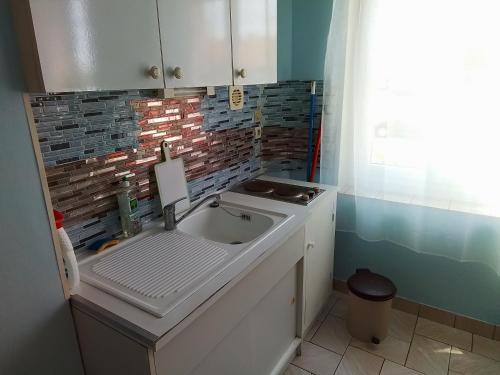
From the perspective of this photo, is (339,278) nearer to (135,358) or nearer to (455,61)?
(455,61)

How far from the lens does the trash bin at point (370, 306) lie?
5.84ft

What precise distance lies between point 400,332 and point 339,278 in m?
0.50

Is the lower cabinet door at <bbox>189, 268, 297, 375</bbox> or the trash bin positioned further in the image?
the trash bin

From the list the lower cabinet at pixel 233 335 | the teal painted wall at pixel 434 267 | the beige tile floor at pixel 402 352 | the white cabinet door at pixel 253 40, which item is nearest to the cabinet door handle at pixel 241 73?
the white cabinet door at pixel 253 40

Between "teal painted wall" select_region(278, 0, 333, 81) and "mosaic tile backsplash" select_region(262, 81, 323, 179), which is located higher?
"teal painted wall" select_region(278, 0, 333, 81)

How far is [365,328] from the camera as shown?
186 cm

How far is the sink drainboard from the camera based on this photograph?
1.05 m

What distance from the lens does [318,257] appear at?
1.89 m

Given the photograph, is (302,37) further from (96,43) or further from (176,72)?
(96,43)

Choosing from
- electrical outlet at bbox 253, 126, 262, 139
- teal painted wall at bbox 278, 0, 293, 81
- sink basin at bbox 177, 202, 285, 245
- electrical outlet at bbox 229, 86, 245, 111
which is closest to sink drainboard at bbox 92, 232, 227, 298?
sink basin at bbox 177, 202, 285, 245

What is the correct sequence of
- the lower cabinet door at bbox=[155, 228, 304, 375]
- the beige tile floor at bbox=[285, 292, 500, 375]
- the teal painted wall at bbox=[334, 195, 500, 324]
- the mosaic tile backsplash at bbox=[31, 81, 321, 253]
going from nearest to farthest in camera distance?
the lower cabinet door at bbox=[155, 228, 304, 375]
the mosaic tile backsplash at bbox=[31, 81, 321, 253]
the beige tile floor at bbox=[285, 292, 500, 375]
the teal painted wall at bbox=[334, 195, 500, 324]

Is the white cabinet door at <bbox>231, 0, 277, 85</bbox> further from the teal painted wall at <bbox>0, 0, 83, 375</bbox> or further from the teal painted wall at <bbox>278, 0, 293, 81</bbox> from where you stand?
the teal painted wall at <bbox>0, 0, 83, 375</bbox>

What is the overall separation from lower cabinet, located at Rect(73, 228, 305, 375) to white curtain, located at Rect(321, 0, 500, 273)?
2.22 ft

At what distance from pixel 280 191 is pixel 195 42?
0.97m
